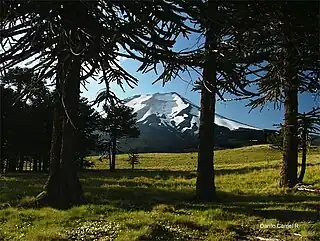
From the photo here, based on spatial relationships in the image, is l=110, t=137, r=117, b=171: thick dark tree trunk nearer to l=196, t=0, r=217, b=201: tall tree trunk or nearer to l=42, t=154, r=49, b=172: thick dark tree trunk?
l=42, t=154, r=49, b=172: thick dark tree trunk

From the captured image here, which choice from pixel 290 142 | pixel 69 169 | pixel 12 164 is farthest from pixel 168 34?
pixel 12 164

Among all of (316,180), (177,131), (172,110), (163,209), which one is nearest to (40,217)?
(163,209)

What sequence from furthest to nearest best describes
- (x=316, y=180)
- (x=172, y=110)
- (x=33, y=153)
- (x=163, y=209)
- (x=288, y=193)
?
(x=172, y=110) → (x=33, y=153) → (x=316, y=180) → (x=288, y=193) → (x=163, y=209)

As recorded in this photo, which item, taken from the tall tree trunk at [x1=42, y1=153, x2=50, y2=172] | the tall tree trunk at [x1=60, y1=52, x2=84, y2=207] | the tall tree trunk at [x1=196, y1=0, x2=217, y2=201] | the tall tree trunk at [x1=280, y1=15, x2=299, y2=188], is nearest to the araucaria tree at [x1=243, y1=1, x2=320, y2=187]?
the tall tree trunk at [x1=196, y1=0, x2=217, y2=201]

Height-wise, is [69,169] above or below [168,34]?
below

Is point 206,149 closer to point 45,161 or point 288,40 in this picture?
point 288,40

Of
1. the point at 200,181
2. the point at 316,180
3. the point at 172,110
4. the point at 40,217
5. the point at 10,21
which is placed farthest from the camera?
the point at 172,110

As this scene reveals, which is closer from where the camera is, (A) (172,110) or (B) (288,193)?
(B) (288,193)

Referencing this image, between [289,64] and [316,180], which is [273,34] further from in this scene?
[316,180]

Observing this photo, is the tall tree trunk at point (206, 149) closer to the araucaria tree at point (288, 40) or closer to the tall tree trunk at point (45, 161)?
the araucaria tree at point (288, 40)

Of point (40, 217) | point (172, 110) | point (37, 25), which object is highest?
point (172, 110)

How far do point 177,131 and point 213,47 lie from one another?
13238 centimetres

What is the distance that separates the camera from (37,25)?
3838 millimetres

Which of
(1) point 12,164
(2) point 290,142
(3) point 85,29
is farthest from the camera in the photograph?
(1) point 12,164
